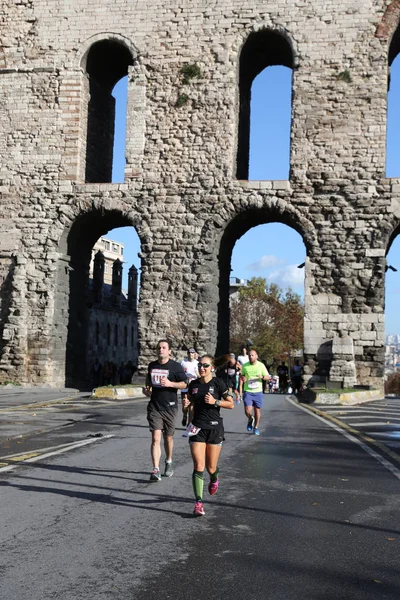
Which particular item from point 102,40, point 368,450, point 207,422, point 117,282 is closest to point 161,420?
point 207,422

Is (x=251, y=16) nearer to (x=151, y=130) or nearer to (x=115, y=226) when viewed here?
(x=151, y=130)

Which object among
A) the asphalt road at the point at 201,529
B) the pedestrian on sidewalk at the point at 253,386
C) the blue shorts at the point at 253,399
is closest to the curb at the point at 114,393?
the pedestrian on sidewalk at the point at 253,386

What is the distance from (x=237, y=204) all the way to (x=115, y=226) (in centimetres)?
631

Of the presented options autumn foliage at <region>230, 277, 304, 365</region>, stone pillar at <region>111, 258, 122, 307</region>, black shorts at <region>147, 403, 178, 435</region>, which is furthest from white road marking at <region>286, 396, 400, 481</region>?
autumn foliage at <region>230, 277, 304, 365</region>

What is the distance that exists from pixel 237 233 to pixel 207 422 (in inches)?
1033

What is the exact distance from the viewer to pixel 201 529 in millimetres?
7504

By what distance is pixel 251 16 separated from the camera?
1257 inches

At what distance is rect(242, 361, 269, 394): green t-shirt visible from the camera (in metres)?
17.1

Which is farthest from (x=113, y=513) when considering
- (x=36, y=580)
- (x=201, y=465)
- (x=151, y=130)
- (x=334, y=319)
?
(x=151, y=130)

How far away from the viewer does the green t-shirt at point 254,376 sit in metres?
17.1

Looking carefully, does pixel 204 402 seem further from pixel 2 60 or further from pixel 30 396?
pixel 2 60

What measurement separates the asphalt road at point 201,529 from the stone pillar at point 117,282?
147 feet

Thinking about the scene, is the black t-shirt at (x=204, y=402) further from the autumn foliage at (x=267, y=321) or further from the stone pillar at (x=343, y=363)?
the autumn foliage at (x=267, y=321)

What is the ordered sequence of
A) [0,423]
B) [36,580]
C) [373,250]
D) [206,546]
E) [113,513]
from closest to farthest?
1. [36,580]
2. [206,546]
3. [113,513]
4. [0,423]
5. [373,250]
